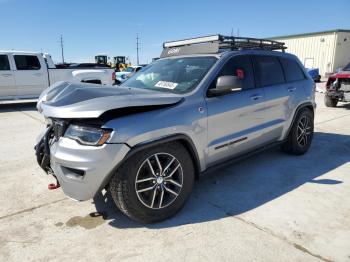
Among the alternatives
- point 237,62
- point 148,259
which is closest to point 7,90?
point 237,62

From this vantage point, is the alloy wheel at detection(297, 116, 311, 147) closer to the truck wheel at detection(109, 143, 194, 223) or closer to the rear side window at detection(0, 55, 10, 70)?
the truck wheel at detection(109, 143, 194, 223)

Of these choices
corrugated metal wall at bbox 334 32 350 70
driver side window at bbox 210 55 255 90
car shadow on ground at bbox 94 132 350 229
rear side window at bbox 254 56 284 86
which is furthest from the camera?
corrugated metal wall at bbox 334 32 350 70

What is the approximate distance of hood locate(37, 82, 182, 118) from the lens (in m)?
2.71

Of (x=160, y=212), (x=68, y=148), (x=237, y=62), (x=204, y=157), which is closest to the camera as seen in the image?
(x=68, y=148)

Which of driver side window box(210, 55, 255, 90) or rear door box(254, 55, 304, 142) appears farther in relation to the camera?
rear door box(254, 55, 304, 142)

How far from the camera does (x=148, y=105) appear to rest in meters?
2.97

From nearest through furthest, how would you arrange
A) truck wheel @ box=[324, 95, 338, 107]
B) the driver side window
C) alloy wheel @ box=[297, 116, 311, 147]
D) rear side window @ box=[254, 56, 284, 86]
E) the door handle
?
the driver side window < the door handle < rear side window @ box=[254, 56, 284, 86] < alloy wheel @ box=[297, 116, 311, 147] < truck wheel @ box=[324, 95, 338, 107]

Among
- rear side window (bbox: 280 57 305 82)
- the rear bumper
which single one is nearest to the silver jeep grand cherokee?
the rear bumper

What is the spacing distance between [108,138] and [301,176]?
9.71ft

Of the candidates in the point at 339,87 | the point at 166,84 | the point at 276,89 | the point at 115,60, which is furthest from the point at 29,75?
the point at 115,60

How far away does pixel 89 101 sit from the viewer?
110 inches

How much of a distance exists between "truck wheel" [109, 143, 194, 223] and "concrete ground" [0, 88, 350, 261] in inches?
6.7

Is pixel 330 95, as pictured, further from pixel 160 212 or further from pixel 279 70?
pixel 160 212

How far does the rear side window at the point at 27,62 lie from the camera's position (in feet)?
38.8
